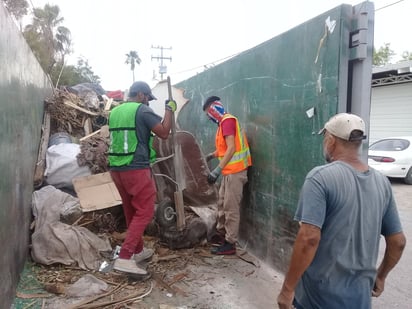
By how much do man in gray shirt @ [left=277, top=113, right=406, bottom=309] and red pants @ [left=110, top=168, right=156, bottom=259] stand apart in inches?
82.6

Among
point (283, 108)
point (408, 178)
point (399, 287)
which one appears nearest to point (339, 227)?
point (283, 108)

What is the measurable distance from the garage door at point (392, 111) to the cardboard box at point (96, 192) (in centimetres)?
1230

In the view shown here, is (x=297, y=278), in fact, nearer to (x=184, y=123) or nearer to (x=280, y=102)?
(x=280, y=102)

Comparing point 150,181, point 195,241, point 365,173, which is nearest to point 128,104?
point 150,181

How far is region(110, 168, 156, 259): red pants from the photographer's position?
11.7 ft

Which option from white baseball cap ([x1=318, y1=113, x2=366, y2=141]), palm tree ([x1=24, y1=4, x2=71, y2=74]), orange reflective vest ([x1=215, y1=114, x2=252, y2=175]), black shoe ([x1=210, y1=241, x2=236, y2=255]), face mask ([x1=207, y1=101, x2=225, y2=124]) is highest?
palm tree ([x1=24, y1=4, x2=71, y2=74])

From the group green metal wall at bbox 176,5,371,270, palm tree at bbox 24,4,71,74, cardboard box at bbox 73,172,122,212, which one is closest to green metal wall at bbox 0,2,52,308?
cardboard box at bbox 73,172,122,212

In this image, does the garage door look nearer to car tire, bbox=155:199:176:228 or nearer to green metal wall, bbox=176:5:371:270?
green metal wall, bbox=176:5:371:270

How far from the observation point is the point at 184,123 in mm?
7168

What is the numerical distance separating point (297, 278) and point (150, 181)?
228 cm

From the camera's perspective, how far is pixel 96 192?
15.5 feet

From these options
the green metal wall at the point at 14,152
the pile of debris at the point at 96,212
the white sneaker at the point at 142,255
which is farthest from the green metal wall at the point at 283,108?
the green metal wall at the point at 14,152

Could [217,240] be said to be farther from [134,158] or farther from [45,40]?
[45,40]

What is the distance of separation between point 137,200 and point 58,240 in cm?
96
